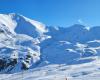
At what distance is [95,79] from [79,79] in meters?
17.1

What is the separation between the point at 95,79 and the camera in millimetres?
157750

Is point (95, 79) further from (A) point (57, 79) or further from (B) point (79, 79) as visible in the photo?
(A) point (57, 79)

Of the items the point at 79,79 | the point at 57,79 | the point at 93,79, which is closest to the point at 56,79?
the point at 57,79

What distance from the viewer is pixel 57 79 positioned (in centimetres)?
18138

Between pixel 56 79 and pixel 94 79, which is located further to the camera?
pixel 56 79

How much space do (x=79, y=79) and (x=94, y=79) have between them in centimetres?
1725

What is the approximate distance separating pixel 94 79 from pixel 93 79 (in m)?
0.87

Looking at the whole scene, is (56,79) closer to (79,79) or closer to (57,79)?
(57,79)

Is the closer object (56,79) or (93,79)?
A: (93,79)

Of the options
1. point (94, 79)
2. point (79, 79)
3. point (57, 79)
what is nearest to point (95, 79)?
point (94, 79)

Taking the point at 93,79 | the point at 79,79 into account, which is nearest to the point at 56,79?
the point at 79,79

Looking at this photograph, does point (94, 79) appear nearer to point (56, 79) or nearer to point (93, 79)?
point (93, 79)

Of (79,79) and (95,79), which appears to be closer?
(95,79)

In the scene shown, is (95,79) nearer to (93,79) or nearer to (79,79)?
(93,79)
